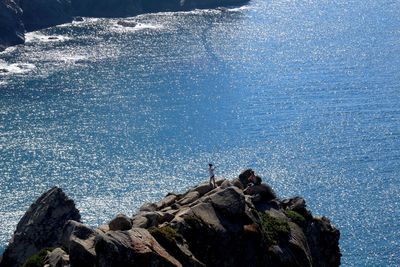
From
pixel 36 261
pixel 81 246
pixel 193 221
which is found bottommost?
pixel 36 261

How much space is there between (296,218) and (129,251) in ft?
61.7

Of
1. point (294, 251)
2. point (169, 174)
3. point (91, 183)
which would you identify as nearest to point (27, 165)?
point (91, 183)

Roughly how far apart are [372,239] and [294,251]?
195ft

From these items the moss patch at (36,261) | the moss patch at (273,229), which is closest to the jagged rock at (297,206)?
the moss patch at (273,229)

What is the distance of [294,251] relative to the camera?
180 feet

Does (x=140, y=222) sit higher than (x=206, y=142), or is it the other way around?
(x=140, y=222)

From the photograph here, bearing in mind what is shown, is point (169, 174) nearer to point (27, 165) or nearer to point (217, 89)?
point (27, 165)

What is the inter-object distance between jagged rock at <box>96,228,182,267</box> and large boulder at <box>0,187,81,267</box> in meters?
22.9

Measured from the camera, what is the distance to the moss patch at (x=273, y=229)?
5412cm

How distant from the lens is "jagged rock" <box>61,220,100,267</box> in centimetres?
4463

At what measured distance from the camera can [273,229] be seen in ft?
181

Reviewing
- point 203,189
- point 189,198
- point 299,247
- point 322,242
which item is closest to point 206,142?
point 322,242

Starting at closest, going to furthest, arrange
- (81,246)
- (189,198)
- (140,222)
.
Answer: (81,246) → (140,222) → (189,198)

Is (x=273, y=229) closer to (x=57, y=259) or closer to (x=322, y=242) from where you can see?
(x=322, y=242)
